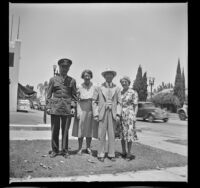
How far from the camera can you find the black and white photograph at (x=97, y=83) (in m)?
4.98

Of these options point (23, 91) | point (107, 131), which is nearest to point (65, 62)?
point (23, 91)

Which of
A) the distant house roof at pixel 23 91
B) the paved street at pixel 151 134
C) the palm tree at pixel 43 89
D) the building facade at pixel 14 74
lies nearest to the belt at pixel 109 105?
the paved street at pixel 151 134

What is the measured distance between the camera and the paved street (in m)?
4.75

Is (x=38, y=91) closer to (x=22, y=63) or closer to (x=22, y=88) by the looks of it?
(x=22, y=88)

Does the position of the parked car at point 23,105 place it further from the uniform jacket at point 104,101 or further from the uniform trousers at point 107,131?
the uniform trousers at point 107,131

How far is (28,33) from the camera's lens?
16.8 ft

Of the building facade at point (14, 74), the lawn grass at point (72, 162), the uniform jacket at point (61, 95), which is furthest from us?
the building facade at point (14, 74)

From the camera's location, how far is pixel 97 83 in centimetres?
508

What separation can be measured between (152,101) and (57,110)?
202 cm

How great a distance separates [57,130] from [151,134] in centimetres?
208

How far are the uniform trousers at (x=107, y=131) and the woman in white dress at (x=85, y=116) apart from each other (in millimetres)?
132

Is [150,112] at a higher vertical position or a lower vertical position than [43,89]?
lower

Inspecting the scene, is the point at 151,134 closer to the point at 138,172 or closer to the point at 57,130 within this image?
the point at 138,172
